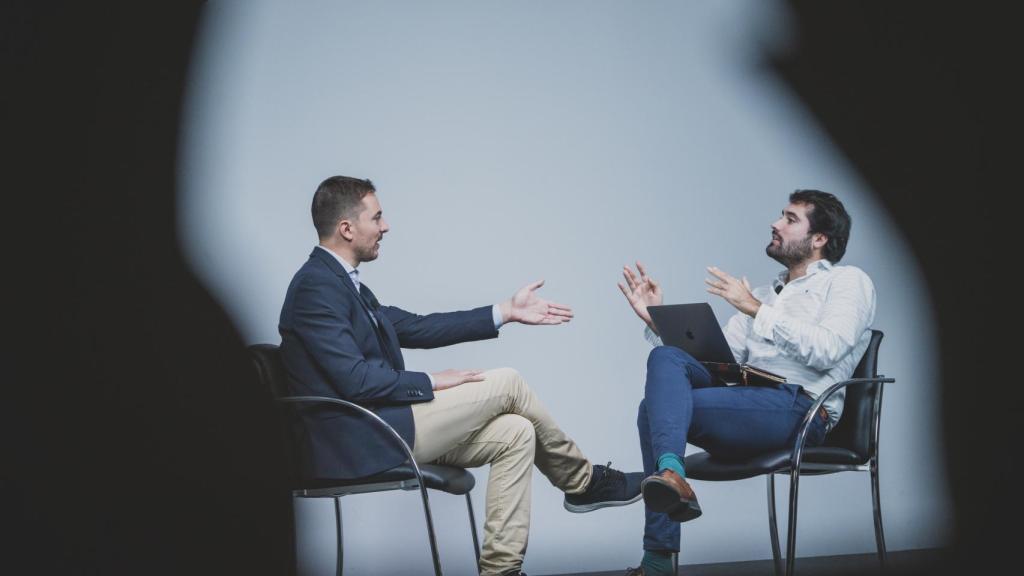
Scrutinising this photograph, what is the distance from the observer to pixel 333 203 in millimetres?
3184

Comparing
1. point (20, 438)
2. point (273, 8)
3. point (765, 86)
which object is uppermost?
point (273, 8)

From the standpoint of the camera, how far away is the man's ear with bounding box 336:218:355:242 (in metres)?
3.16

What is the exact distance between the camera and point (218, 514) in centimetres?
198

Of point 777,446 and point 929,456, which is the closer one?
point 777,446

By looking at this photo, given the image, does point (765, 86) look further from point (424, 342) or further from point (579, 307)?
point (424, 342)

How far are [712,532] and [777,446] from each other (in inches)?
50.0

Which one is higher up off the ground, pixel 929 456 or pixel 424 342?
pixel 424 342

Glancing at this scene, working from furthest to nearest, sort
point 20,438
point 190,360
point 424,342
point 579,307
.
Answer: point 579,307
point 424,342
point 190,360
point 20,438

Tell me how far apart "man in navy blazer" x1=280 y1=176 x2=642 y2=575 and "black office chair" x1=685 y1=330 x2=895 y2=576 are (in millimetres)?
367

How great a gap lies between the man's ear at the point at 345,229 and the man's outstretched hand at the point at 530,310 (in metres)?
0.60

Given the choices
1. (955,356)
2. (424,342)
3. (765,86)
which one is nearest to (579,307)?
(424,342)

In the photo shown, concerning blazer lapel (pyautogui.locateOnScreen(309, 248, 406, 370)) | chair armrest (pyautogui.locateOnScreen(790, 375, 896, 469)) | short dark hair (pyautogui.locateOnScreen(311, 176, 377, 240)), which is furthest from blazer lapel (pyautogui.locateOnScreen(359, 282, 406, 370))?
chair armrest (pyautogui.locateOnScreen(790, 375, 896, 469))

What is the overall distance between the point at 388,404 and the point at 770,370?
123 cm

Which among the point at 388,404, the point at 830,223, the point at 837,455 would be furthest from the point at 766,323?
the point at 388,404
